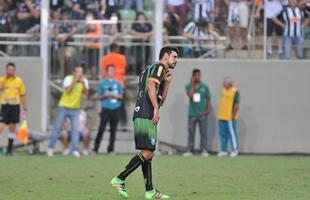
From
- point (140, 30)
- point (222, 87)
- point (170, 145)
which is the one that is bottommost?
point (170, 145)

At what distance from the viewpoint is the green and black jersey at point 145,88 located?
1191 centimetres

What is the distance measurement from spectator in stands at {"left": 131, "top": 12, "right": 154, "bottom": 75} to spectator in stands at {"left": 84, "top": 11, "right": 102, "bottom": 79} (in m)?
0.92

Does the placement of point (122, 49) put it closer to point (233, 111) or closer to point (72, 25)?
point (72, 25)

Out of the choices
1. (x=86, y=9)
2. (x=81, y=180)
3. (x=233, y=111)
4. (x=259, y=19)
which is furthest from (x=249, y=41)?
(x=81, y=180)

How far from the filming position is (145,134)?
12.0 meters

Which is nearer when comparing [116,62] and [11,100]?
[11,100]

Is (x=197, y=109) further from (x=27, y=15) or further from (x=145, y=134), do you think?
(x=145, y=134)

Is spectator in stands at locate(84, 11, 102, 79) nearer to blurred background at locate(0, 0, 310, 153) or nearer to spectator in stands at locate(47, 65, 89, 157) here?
blurred background at locate(0, 0, 310, 153)

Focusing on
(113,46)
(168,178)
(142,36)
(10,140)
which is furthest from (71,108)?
(168,178)

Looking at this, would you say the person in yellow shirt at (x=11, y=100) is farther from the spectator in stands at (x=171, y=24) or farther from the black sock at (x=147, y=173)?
the black sock at (x=147, y=173)

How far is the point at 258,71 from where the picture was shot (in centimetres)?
2320

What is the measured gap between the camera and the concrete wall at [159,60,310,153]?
910 inches

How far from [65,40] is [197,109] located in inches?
154

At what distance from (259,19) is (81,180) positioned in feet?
32.3
